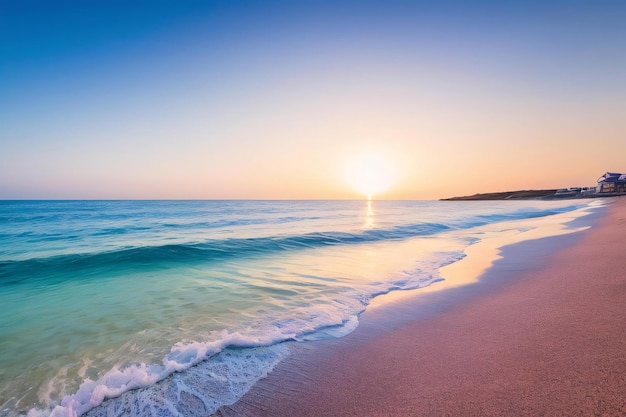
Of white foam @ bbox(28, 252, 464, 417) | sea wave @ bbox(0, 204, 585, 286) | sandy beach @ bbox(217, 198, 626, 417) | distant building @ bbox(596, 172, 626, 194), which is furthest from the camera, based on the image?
distant building @ bbox(596, 172, 626, 194)

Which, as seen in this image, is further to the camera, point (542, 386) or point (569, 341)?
point (569, 341)

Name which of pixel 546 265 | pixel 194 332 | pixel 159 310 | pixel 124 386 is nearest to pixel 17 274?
pixel 159 310

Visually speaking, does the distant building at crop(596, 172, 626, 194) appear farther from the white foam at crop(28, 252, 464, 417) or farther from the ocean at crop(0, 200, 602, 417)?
the white foam at crop(28, 252, 464, 417)

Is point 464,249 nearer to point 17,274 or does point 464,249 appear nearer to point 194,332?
point 194,332

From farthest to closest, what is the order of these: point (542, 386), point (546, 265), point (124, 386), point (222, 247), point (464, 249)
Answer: point (222, 247), point (464, 249), point (546, 265), point (124, 386), point (542, 386)

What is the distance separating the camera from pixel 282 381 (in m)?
3.54

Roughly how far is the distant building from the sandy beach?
91862 mm

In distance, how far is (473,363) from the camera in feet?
11.3

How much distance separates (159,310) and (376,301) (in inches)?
178

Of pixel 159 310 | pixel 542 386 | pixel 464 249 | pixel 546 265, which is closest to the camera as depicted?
pixel 542 386

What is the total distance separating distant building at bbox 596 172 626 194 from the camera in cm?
7108

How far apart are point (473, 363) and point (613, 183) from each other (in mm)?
97433

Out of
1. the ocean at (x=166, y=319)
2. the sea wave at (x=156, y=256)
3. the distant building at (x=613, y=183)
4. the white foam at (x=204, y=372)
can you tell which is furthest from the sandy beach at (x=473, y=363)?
the distant building at (x=613, y=183)

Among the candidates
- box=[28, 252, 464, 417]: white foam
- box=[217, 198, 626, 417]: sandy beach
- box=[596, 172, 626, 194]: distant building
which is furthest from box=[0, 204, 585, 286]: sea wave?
box=[596, 172, 626, 194]: distant building
